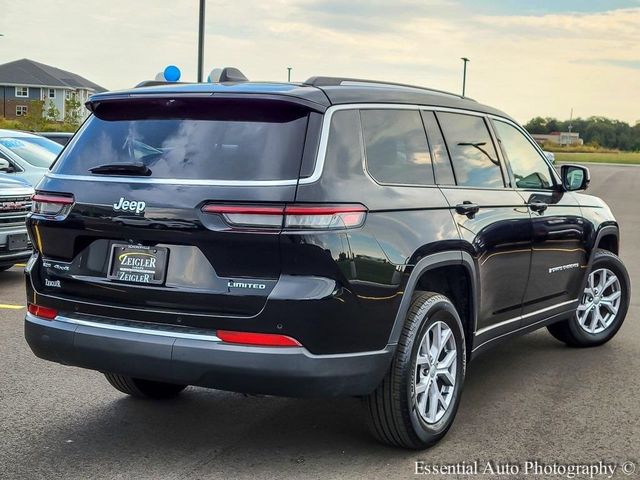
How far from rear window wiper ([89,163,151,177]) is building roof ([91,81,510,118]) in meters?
0.38

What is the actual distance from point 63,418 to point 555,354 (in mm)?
3654

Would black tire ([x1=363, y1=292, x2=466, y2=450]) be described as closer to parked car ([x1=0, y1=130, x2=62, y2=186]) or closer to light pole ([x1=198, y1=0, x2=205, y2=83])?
parked car ([x1=0, y1=130, x2=62, y2=186])

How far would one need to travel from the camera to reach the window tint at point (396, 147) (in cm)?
416

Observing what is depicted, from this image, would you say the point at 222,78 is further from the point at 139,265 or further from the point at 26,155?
the point at 26,155

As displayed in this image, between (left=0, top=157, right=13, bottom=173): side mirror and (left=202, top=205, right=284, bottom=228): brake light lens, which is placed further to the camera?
(left=0, top=157, right=13, bottom=173): side mirror

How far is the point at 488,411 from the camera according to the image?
5008 mm

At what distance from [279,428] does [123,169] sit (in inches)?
65.6

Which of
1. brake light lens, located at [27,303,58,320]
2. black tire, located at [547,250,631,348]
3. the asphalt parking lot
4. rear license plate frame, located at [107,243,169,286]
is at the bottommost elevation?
the asphalt parking lot

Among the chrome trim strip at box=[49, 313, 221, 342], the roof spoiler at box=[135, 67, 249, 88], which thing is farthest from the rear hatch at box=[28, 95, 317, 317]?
the roof spoiler at box=[135, 67, 249, 88]

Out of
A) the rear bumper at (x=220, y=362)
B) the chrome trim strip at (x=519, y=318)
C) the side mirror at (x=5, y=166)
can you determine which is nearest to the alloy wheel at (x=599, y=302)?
the chrome trim strip at (x=519, y=318)

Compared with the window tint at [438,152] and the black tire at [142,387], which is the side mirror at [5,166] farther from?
the window tint at [438,152]

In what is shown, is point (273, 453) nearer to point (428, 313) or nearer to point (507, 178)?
point (428, 313)

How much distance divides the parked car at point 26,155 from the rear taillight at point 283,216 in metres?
8.71

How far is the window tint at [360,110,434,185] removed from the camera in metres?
4.16
